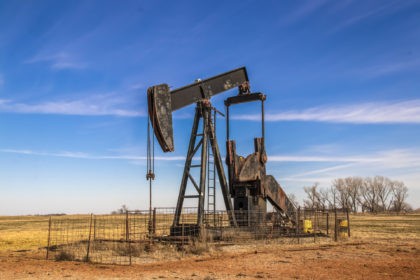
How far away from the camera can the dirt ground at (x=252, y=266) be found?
24.5ft

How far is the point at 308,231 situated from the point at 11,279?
33.5 ft

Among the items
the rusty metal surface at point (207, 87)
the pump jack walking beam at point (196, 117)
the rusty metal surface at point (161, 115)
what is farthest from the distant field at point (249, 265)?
Answer: the rusty metal surface at point (207, 87)

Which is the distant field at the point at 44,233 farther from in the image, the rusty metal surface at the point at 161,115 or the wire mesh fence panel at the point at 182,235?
the rusty metal surface at the point at 161,115

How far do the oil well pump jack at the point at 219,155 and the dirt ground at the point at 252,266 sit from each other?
1.73 m

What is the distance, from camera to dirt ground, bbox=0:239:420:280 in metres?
7.47

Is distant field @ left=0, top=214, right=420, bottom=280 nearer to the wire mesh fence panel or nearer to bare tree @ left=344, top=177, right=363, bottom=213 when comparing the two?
the wire mesh fence panel

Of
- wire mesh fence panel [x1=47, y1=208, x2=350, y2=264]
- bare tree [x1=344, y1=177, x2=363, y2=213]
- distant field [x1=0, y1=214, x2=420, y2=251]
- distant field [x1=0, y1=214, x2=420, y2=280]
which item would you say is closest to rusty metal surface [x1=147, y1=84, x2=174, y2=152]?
wire mesh fence panel [x1=47, y1=208, x2=350, y2=264]

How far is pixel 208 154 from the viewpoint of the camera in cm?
1202

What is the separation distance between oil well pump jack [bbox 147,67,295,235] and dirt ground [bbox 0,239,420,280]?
173cm

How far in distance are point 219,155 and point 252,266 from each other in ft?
15.4

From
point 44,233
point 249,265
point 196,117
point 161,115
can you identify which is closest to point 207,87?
point 196,117

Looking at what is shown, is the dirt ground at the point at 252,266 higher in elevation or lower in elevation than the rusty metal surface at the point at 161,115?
lower

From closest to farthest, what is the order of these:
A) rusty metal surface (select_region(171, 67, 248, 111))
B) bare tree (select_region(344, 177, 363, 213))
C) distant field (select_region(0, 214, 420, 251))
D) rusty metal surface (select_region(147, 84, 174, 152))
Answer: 1. rusty metal surface (select_region(147, 84, 174, 152))
2. rusty metal surface (select_region(171, 67, 248, 111))
3. distant field (select_region(0, 214, 420, 251))
4. bare tree (select_region(344, 177, 363, 213))

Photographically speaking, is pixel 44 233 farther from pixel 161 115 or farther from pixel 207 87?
pixel 161 115
